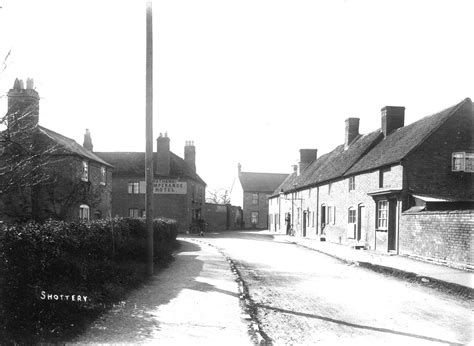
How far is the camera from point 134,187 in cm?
4300

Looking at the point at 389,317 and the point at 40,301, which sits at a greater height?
the point at 40,301

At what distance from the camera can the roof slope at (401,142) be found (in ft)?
70.6

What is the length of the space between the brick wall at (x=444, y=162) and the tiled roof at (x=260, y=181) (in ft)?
173

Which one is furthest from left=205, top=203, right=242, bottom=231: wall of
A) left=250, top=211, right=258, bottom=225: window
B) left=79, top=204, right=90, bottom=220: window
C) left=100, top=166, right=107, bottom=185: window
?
left=79, top=204, right=90, bottom=220: window

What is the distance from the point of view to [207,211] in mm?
53062

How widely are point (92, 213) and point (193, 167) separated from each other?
20858 millimetres

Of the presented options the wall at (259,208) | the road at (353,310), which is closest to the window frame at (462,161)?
the road at (353,310)

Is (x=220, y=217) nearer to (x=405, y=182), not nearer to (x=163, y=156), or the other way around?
(x=163, y=156)

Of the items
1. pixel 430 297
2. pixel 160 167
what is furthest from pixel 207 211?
pixel 430 297

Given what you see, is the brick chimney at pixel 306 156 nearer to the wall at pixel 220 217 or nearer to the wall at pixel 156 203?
the wall at pixel 220 217

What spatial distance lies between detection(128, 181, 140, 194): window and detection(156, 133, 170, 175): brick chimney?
2.54 meters

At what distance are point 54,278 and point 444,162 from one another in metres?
19.3

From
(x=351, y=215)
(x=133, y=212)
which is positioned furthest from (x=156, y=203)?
(x=351, y=215)

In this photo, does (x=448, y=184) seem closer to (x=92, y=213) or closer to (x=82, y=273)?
(x=82, y=273)
